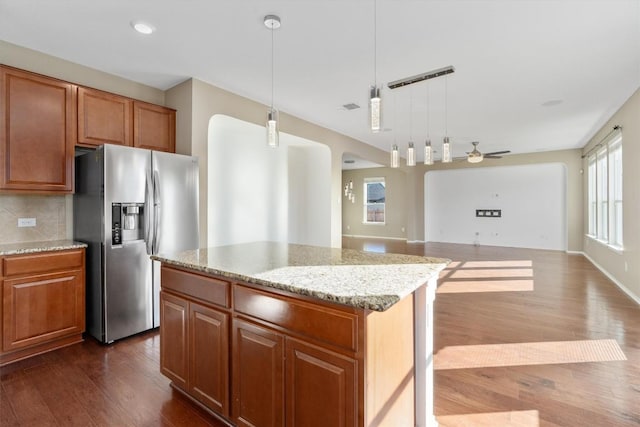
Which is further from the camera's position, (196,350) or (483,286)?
(483,286)

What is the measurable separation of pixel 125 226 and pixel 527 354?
3.70 metres

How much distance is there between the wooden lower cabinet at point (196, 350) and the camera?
172cm

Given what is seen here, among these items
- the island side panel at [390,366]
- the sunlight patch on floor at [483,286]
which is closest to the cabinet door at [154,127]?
the island side panel at [390,366]

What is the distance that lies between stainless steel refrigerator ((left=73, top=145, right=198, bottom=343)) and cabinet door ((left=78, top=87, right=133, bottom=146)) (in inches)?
8.0

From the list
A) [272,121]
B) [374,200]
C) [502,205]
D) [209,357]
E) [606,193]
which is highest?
[272,121]

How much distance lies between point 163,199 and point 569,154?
9.57m

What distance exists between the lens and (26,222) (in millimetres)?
2982

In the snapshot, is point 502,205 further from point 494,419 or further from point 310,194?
point 494,419

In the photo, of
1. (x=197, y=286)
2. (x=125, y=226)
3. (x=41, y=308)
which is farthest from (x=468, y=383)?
(x=41, y=308)

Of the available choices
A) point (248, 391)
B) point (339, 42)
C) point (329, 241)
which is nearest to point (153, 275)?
point (248, 391)

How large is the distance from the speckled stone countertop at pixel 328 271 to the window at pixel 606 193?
204 inches

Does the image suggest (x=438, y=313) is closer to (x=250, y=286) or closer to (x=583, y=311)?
(x=583, y=311)

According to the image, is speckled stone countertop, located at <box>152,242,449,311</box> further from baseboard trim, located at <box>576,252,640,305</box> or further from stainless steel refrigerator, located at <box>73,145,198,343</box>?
baseboard trim, located at <box>576,252,640,305</box>

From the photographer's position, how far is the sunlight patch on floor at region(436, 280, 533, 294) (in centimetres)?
453
